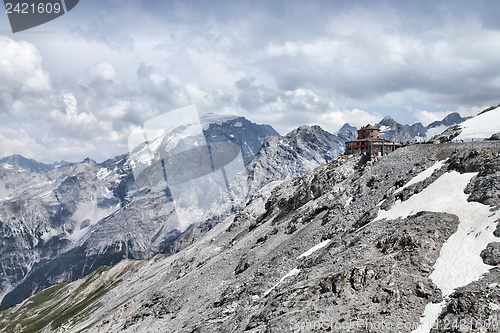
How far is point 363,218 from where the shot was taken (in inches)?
1714

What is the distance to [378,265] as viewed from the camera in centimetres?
2825

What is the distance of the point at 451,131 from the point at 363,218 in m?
47.0

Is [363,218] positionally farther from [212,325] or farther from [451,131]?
[451,131]

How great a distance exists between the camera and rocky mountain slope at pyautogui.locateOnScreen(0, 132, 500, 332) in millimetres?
24203

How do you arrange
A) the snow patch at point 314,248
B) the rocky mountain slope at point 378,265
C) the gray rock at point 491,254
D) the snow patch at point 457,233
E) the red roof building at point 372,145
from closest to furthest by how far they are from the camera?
the rocky mountain slope at point 378,265 < the snow patch at point 457,233 < the gray rock at point 491,254 < the snow patch at point 314,248 < the red roof building at point 372,145

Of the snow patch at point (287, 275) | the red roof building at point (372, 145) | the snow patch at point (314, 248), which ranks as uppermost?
the red roof building at point (372, 145)

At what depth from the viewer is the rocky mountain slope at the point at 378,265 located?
24203mm

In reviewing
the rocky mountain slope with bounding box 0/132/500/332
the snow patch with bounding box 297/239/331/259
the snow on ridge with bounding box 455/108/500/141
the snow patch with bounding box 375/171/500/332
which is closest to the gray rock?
the rocky mountain slope with bounding box 0/132/500/332

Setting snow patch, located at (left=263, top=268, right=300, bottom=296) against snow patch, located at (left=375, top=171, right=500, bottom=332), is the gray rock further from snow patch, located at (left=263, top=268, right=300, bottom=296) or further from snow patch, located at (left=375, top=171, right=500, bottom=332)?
snow patch, located at (left=263, top=268, right=300, bottom=296)

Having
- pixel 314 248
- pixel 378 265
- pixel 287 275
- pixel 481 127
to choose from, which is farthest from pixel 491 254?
pixel 481 127

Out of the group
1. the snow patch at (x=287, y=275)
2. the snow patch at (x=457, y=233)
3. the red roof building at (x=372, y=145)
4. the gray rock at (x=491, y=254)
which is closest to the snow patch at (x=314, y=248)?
the snow patch at (x=287, y=275)

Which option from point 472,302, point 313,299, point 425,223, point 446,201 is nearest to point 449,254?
point 425,223

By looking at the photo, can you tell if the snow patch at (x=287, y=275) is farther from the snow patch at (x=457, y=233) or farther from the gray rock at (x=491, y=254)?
the gray rock at (x=491, y=254)

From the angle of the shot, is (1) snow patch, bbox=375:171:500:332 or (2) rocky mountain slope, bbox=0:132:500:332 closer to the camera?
(2) rocky mountain slope, bbox=0:132:500:332
